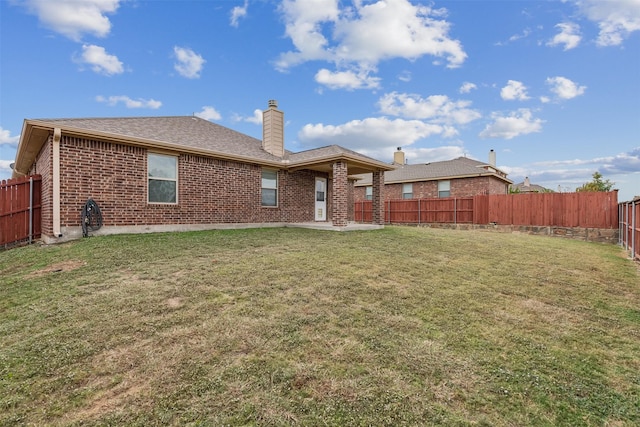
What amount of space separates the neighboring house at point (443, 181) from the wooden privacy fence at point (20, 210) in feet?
50.6

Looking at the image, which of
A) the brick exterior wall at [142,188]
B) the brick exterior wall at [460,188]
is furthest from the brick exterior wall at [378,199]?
the brick exterior wall at [460,188]

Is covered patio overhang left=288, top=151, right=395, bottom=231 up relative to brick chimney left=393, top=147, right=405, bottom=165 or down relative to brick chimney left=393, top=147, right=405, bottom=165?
down

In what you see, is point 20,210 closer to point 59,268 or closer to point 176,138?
→ point 176,138

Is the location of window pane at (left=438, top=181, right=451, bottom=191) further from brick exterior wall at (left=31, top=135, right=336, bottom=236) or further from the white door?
brick exterior wall at (left=31, top=135, right=336, bottom=236)

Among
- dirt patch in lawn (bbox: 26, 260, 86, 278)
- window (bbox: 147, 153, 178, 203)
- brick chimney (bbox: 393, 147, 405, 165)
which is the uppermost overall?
brick chimney (bbox: 393, 147, 405, 165)

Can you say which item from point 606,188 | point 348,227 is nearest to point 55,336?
point 348,227

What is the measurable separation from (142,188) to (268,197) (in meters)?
4.67

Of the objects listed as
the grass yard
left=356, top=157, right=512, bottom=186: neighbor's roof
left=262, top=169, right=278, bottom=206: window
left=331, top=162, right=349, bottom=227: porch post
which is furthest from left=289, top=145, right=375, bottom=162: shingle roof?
left=356, top=157, right=512, bottom=186: neighbor's roof

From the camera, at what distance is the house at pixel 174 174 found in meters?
7.99

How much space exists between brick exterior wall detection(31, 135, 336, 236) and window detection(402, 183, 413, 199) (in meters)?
13.1

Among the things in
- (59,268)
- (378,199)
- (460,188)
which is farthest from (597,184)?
(59,268)

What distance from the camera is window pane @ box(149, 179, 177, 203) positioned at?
9422 millimetres

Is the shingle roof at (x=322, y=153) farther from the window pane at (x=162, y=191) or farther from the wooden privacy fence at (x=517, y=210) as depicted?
the wooden privacy fence at (x=517, y=210)

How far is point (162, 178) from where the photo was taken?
9.61 meters
